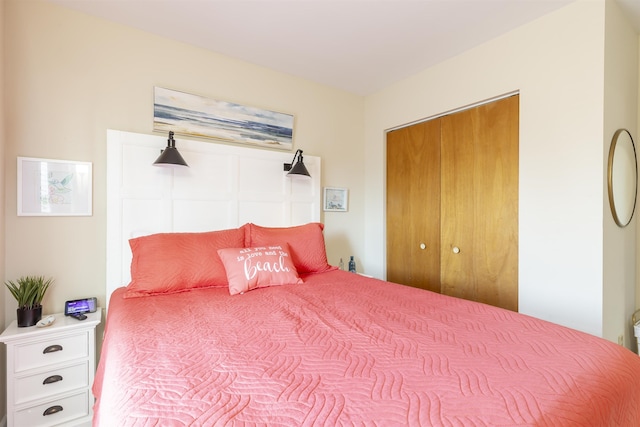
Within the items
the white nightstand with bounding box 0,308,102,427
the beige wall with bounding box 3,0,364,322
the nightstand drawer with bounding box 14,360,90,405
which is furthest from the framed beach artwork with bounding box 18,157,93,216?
the nightstand drawer with bounding box 14,360,90,405

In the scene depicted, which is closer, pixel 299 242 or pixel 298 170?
Answer: pixel 299 242

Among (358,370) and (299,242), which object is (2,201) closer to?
(299,242)

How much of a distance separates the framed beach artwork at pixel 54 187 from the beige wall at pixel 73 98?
0.13ft

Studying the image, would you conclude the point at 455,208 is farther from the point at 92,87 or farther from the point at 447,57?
the point at 92,87

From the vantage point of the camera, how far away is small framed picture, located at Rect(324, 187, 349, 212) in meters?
2.99

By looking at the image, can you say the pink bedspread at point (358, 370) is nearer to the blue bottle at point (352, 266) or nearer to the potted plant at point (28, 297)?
the potted plant at point (28, 297)

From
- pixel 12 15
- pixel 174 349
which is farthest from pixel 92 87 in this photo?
pixel 174 349

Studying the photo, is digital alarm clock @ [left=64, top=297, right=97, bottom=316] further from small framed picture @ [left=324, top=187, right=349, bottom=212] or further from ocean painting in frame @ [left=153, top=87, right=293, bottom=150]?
small framed picture @ [left=324, top=187, right=349, bottom=212]

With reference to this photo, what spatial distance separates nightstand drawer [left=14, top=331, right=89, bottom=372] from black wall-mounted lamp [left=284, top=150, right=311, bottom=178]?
174 centimetres

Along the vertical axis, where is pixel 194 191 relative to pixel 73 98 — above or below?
below

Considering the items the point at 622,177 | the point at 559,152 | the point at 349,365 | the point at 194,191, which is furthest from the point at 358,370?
the point at 622,177

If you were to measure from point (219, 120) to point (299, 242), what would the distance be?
46.3 inches

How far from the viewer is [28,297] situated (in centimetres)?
162

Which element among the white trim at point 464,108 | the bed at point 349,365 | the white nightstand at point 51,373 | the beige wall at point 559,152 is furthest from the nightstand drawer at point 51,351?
the white trim at point 464,108
